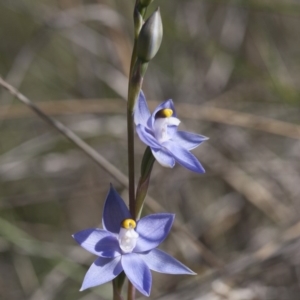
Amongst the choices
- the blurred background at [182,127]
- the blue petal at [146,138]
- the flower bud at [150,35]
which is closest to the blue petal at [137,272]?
the blue petal at [146,138]

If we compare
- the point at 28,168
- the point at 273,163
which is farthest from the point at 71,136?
the point at 273,163

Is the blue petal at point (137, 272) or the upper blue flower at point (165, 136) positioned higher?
the upper blue flower at point (165, 136)

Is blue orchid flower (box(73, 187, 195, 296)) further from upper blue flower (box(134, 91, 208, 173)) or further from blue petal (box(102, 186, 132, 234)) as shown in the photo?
upper blue flower (box(134, 91, 208, 173))

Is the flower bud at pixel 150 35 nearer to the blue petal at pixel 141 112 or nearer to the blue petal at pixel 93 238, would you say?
the blue petal at pixel 141 112

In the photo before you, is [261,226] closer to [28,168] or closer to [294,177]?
[294,177]

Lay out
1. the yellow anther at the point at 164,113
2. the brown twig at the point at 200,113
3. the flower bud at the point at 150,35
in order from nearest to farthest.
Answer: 1. the flower bud at the point at 150,35
2. the yellow anther at the point at 164,113
3. the brown twig at the point at 200,113

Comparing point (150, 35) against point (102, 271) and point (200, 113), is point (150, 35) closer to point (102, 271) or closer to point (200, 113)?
point (102, 271)

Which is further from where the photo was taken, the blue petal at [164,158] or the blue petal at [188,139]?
the blue petal at [188,139]

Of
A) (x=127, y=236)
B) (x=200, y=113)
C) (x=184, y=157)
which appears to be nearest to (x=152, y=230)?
(x=127, y=236)
